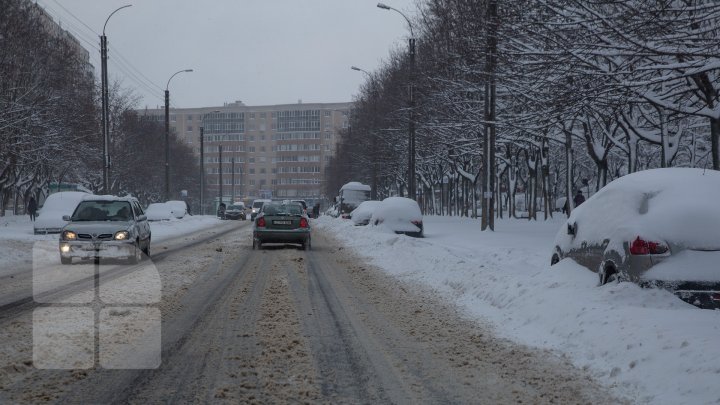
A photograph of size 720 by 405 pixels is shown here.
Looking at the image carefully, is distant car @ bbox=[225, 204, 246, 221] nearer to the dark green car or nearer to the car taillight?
the dark green car

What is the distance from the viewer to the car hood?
16594mm

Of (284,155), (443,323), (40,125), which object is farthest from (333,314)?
(284,155)

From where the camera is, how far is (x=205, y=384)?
19.0 ft

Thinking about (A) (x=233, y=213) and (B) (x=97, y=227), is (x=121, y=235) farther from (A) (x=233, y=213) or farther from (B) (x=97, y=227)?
(A) (x=233, y=213)

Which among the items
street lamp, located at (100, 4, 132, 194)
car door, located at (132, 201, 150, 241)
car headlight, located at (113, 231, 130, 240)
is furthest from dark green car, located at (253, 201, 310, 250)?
street lamp, located at (100, 4, 132, 194)

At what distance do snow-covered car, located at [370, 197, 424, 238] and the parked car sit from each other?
12.5 meters

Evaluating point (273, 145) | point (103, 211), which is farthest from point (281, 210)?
point (273, 145)

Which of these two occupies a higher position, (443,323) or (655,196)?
(655,196)

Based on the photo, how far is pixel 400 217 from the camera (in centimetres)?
2861

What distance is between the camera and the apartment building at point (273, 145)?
17525cm

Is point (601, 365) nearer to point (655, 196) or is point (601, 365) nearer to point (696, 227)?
point (696, 227)

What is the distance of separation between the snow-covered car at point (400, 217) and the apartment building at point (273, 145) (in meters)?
142

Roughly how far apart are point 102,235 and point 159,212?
3476 centimetres

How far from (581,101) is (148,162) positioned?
6242 cm
